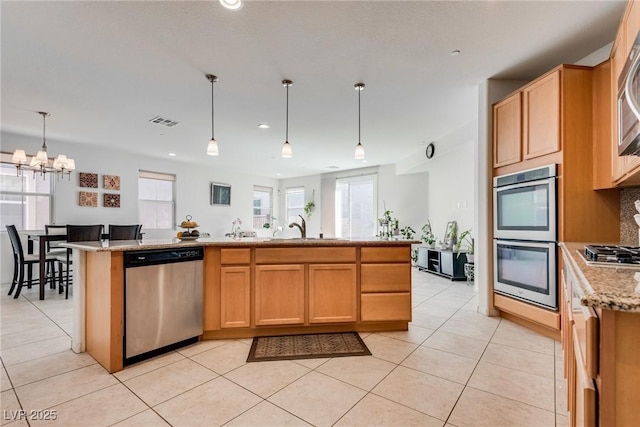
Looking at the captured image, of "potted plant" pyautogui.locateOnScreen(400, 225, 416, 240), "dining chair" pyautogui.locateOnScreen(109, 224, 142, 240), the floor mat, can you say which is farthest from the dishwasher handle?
"potted plant" pyautogui.locateOnScreen(400, 225, 416, 240)

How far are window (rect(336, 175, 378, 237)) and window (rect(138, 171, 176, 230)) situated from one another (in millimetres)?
4501

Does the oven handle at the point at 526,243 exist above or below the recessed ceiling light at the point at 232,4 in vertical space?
below

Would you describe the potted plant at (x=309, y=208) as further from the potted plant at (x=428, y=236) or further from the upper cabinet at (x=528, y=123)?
the upper cabinet at (x=528, y=123)

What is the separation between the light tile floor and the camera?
5.32 feet

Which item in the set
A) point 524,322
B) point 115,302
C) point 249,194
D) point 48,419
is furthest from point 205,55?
point 249,194

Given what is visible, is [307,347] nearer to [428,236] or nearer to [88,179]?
[428,236]

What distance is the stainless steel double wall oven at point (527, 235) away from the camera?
2580 millimetres

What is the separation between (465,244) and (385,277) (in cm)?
354

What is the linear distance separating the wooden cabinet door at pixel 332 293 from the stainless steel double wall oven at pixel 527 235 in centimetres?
160

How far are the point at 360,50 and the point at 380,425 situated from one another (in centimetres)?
279

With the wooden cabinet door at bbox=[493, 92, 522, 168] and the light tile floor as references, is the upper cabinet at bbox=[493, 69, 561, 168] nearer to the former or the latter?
the wooden cabinet door at bbox=[493, 92, 522, 168]

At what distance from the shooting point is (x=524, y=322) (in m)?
3.00

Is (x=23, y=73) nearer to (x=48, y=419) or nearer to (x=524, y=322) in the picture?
(x=48, y=419)

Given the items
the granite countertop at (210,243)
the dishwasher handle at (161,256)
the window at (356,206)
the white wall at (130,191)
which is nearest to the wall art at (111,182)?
the white wall at (130,191)
